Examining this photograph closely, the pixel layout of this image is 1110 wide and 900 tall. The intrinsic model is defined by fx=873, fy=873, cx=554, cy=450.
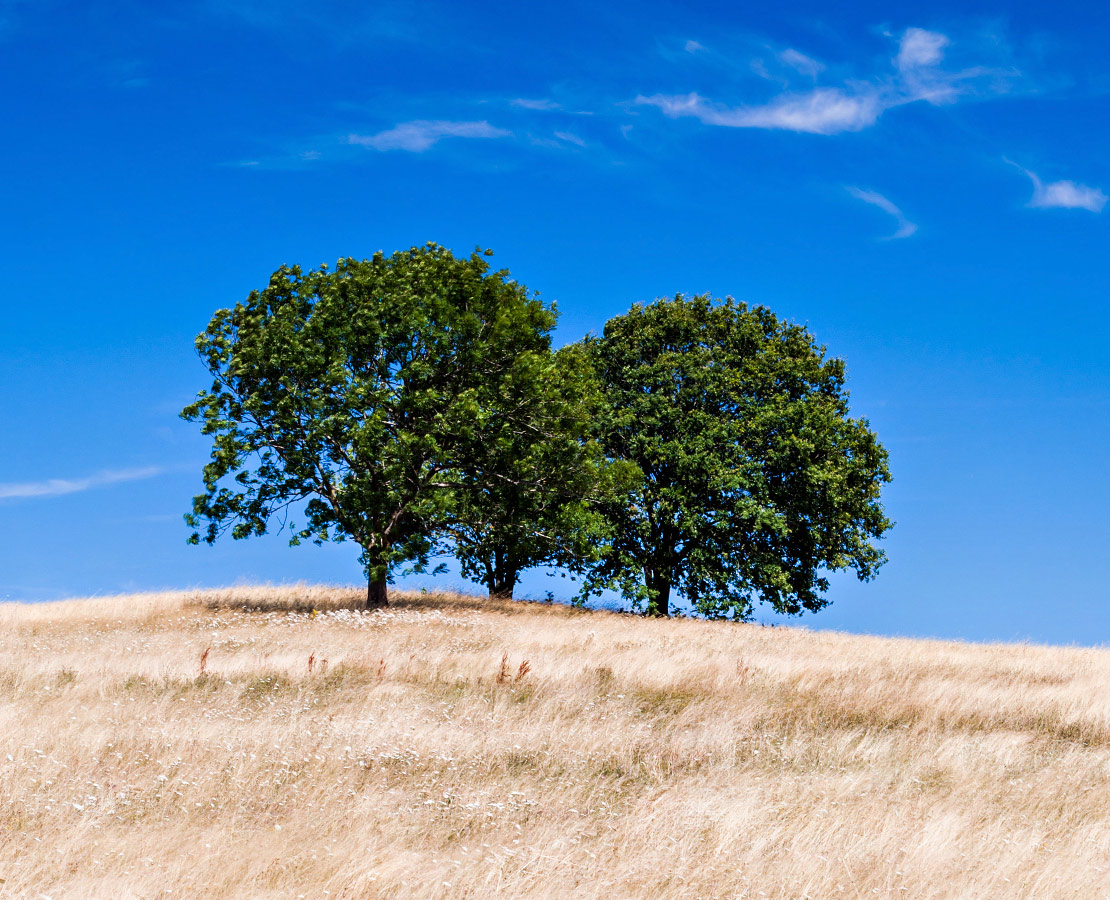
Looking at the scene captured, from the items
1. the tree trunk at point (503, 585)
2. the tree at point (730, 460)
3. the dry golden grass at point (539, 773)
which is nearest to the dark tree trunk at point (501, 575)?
the tree trunk at point (503, 585)

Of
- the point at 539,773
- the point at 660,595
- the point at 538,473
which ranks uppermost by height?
the point at 538,473

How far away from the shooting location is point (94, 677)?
626 inches

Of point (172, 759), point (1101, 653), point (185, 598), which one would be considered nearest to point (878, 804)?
point (172, 759)

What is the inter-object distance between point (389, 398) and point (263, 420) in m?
4.36

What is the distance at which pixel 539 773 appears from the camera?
11.0m

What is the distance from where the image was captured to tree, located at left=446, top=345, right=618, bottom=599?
1109 inches

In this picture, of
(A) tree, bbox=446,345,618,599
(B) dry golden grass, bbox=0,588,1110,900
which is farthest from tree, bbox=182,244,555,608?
(B) dry golden grass, bbox=0,588,1110,900

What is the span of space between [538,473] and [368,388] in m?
6.27

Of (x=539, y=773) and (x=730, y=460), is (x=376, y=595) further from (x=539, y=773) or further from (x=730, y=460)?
(x=539, y=773)

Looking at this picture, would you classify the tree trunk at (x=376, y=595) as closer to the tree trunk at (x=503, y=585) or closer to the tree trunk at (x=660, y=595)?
the tree trunk at (x=503, y=585)

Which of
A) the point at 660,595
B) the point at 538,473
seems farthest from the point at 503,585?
the point at 538,473

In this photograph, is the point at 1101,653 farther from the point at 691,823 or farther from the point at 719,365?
the point at 691,823

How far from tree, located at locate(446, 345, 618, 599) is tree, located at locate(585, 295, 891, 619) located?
224cm

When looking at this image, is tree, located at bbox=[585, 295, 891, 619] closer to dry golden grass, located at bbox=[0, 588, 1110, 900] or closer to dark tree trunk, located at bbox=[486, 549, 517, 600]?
dark tree trunk, located at bbox=[486, 549, 517, 600]
